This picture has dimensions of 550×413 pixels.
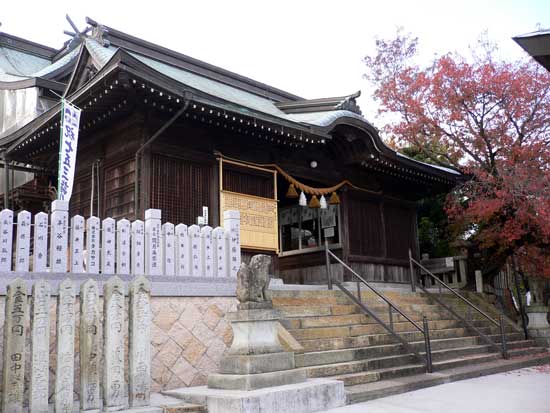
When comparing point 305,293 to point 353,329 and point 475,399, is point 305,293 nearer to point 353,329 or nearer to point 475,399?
point 353,329

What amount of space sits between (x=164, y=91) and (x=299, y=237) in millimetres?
7681

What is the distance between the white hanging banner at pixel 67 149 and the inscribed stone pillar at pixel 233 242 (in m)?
2.95

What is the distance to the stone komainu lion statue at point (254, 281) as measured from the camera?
Answer: 6.86 m

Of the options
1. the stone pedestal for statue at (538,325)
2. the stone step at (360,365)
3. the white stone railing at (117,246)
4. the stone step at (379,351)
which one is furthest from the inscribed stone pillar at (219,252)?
the stone pedestal for statue at (538,325)

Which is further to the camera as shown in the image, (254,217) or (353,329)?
(254,217)

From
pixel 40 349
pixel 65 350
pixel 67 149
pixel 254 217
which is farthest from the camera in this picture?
pixel 254 217

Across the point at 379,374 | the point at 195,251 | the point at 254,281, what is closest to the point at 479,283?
the point at 379,374

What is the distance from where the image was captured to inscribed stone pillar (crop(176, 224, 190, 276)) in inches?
315

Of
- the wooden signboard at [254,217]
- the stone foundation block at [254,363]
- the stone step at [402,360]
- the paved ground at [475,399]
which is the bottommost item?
the paved ground at [475,399]

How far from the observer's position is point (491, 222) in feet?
49.1

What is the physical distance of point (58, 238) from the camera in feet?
22.8

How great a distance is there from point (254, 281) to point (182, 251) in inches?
65.6

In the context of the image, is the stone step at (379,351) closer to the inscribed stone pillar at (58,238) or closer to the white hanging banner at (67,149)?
the inscribed stone pillar at (58,238)

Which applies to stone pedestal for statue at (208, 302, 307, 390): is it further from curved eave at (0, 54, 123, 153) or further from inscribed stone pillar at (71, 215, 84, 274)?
curved eave at (0, 54, 123, 153)
